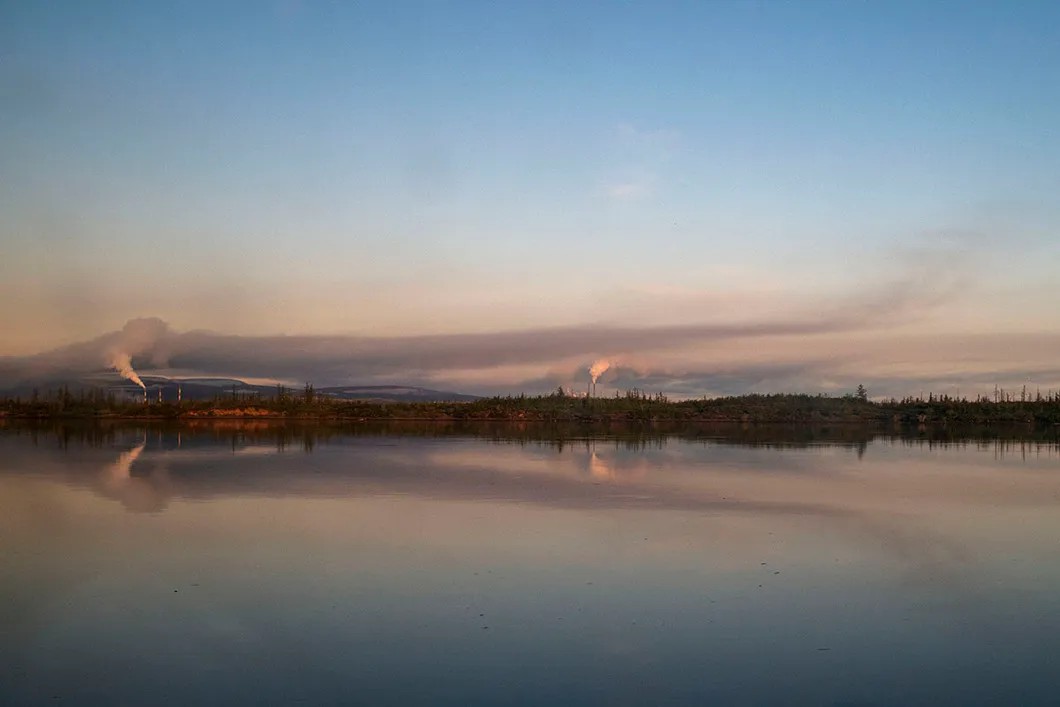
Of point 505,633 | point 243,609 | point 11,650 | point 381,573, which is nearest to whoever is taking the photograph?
point 11,650

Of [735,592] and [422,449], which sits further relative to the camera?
[422,449]

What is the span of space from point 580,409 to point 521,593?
7360cm

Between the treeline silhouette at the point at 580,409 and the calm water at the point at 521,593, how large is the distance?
184 feet

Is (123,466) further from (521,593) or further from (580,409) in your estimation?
(580,409)

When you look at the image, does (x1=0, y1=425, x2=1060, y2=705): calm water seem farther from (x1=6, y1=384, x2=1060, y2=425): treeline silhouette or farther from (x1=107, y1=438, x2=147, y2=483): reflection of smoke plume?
(x1=6, y1=384, x2=1060, y2=425): treeline silhouette

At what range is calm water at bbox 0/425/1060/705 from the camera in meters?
7.36

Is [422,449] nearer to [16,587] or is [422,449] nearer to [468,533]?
[468,533]

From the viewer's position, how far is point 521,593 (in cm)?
1015

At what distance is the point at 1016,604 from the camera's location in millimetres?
10055

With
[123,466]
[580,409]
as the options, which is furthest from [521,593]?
[580,409]

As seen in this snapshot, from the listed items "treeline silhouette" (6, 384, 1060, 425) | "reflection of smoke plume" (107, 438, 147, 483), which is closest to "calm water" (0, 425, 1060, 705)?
"reflection of smoke plume" (107, 438, 147, 483)

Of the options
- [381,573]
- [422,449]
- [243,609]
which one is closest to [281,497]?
[381,573]

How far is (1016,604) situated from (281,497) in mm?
12865

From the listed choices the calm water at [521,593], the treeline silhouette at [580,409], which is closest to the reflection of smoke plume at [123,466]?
the calm water at [521,593]
